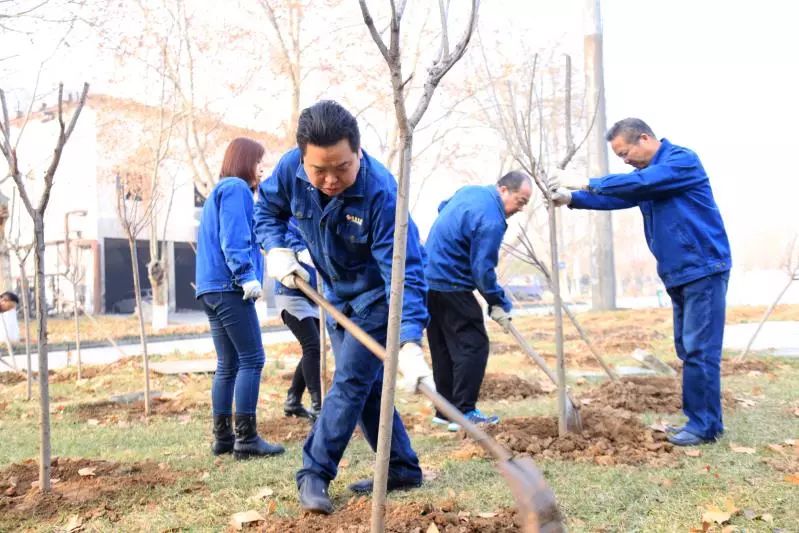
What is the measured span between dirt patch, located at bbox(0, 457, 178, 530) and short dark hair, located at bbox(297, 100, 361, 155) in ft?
5.61

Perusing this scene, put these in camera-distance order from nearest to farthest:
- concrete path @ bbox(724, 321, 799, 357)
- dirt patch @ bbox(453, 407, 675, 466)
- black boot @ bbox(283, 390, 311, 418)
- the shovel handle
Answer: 1. the shovel handle
2. dirt patch @ bbox(453, 407, 675, 466)
3. black boot @ bbox(283, 390, 311, 418)
4. concrete path @ bbox(724, 321, 799, 357)

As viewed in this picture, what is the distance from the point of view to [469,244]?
→ 470 cm

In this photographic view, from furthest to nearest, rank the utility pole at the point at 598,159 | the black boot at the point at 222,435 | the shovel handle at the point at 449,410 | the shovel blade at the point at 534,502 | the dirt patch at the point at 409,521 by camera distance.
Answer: the utility pole at the point at 598,159 < the black boot at the point at 222,435 < the dirt patch at the point at 409,521 < the shovel handle at the point at 449,410 < the shovel blade at the point at 534,502

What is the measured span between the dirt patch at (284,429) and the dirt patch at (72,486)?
0.88 m

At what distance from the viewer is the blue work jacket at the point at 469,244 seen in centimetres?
451

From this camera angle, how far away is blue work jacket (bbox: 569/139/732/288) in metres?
3.89

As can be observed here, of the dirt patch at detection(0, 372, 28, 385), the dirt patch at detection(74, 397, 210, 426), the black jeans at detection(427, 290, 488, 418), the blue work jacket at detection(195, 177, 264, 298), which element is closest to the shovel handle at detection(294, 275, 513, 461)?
the blue work jacket at detection(195, 177, 264, 298)

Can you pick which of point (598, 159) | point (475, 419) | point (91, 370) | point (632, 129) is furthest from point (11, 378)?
point (598, 159)

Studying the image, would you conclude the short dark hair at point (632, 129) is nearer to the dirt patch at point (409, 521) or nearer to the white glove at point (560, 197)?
the white glove at point (560, 197)

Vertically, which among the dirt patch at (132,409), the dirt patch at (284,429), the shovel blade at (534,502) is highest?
the shovel blade at (534,502)

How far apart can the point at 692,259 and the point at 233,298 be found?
2545mm

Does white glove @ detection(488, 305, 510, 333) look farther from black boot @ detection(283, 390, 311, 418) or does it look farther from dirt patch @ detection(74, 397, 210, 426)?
dirt patch @ detection(74, 397, 210, 426)

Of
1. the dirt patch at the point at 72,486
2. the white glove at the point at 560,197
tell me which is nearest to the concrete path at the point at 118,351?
the dirt patch at the point at 72,486

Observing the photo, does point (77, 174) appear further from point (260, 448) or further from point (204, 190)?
point (260, 448)
